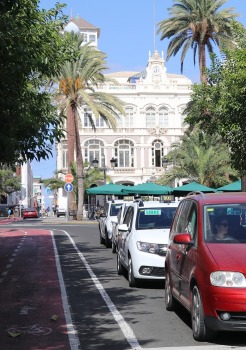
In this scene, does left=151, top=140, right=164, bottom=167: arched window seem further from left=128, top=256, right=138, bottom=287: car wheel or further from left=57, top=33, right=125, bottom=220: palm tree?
left=128, top=256, right=138, bottom=287: car wheel

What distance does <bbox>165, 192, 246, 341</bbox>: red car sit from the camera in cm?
674

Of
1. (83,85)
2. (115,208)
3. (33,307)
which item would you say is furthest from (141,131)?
(33,307)

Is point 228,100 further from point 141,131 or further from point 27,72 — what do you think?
point 141,131

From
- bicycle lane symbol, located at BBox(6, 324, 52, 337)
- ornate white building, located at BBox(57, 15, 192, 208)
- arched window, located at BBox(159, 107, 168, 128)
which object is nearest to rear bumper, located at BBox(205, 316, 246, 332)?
bicycle lane symbol, located at BBox(6, 324, 52, 337)

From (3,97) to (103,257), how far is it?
27.0 ft

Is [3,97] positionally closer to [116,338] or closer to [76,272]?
[76,272]

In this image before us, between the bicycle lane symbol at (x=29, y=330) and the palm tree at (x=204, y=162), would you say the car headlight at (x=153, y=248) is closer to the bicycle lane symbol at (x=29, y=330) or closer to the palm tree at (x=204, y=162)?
the bicycle lane symbol at (x=29, y=330)

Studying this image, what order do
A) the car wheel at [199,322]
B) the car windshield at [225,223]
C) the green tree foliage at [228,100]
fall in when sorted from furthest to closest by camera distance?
1. the green tree foliage at [228,100]
2. the car windshield at [225,223]
3. the car wheel at [199,322]

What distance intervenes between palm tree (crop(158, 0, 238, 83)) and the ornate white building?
3223 centimetres

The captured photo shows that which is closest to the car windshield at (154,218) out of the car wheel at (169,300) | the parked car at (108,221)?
the car wheel at (169,300)

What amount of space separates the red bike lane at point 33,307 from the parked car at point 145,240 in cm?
152

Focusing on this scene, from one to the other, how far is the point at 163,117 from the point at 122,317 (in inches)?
2612

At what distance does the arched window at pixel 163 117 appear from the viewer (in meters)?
74.5

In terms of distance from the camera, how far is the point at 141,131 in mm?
74000
